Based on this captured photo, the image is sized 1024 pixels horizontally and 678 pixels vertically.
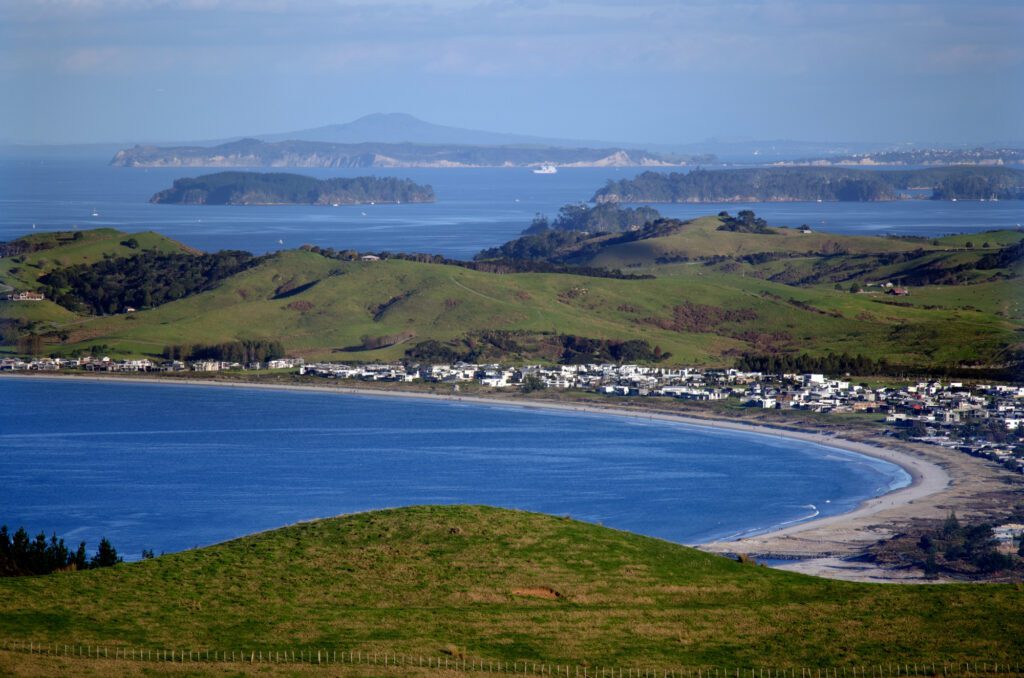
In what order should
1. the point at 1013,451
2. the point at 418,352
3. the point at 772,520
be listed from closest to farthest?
the point at 772,520 → the point at 1013,451 → the point at 418,352

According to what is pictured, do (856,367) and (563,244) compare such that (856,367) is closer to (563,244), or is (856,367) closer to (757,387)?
(757,387)

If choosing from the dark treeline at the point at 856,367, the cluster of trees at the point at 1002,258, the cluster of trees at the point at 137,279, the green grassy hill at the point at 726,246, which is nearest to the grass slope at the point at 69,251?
the cluster of trees at the point at 137,279

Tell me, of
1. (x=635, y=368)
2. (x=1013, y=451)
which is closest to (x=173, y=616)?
(x=1013, y=451)

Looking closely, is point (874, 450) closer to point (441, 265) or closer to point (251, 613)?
point (251, 613)

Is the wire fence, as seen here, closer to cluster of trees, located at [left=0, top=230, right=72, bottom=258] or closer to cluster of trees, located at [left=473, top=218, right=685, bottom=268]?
cluster of trees, located at [left=0, top=230, right=72, bottom=258]

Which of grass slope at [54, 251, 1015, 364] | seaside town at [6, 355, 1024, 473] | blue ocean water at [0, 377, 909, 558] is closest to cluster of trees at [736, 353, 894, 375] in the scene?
seaside town at [6, 355, 1024, 473]

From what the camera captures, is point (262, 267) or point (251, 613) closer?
point (251, 613)
